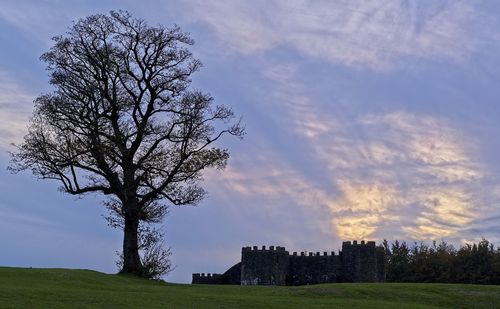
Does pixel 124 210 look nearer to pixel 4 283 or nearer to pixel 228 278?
pixel 4 283

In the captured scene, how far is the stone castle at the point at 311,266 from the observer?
224 feet

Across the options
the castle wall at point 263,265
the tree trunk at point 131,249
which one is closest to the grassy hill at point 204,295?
the tree trunk at point 131,249

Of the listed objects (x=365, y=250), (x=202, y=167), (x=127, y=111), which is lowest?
(x=365, y=250)

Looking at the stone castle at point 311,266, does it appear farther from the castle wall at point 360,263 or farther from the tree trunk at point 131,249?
the tree trunk at point 131,249

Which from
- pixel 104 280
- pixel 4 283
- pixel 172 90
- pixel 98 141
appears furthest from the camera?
pixel 172 90

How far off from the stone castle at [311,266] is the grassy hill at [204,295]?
90.5 feet

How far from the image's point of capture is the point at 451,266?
77.5m

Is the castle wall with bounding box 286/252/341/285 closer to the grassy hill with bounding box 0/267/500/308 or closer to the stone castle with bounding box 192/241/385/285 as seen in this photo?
the stone castle with bounding box 192/241/385/285

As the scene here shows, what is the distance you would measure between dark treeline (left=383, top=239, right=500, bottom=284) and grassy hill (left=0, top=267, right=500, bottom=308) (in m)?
35.9

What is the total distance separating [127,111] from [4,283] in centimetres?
2005

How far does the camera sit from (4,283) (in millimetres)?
31219

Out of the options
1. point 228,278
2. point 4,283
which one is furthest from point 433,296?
point 228,278

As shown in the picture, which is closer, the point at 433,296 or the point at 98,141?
the point at 433,296

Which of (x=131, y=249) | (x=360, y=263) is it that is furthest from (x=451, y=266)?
(x=131, y=249)
